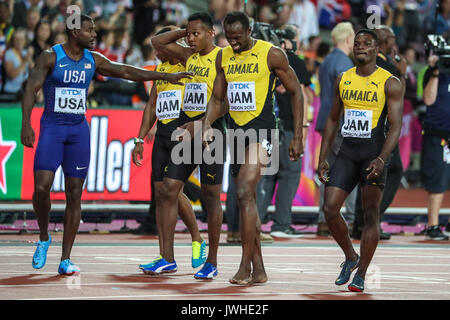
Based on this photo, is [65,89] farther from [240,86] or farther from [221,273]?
[221,273]

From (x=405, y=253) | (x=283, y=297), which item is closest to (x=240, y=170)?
(x=283, y=297)

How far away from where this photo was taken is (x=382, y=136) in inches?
377

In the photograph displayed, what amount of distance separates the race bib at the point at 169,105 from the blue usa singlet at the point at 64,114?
0.78 m

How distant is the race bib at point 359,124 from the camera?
9.52 meters

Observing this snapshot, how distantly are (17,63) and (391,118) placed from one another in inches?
399

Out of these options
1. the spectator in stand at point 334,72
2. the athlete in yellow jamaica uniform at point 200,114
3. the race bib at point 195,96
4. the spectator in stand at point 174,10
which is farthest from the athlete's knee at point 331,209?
the spectator in stand at point 174,10

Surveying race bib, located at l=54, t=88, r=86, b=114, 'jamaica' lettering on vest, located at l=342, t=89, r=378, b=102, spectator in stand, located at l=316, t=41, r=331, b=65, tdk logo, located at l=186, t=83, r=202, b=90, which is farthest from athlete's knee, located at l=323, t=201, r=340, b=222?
spectator in stand, located at l=316, t=41, r=331, b=65

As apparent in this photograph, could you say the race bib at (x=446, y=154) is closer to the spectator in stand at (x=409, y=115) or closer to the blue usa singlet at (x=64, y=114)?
the blue usa singlet at (x=64, y=114)

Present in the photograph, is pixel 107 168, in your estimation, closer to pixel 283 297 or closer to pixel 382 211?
pixel 382 211

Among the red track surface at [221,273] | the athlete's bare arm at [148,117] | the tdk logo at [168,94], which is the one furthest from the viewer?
the athlete's bare arm at [148,117]

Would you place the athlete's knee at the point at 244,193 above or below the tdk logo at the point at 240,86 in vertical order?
below

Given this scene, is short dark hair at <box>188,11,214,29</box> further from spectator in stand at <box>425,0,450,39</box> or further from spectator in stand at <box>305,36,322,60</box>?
spectator in stand at <box>305,36,322,60</box>

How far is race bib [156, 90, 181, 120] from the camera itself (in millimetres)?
10484

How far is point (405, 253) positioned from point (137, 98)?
6.19 metres
